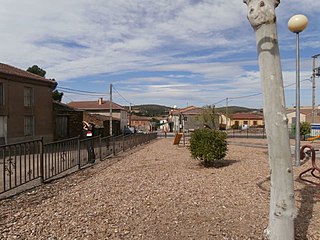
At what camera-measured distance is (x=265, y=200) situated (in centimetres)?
564

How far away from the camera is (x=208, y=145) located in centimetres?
987

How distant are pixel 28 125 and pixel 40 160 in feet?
64.2

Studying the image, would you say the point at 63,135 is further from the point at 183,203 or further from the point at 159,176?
the point at 183,203

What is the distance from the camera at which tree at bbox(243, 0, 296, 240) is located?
3205 millimetres

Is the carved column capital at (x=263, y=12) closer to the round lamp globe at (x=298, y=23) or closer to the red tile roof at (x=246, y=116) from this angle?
the round lamp globe at (x=298, y=23)

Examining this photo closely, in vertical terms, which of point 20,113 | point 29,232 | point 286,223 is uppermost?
point 20,113

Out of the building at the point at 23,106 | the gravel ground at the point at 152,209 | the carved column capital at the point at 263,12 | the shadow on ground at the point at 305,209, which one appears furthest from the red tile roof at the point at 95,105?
the carved column capital at the point at 263,12

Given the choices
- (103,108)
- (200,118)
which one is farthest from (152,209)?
(200,118)

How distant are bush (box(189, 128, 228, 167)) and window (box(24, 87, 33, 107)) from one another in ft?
61.6

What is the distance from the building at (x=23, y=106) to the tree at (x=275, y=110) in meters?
22.0

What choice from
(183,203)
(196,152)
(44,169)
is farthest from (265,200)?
(44,169)

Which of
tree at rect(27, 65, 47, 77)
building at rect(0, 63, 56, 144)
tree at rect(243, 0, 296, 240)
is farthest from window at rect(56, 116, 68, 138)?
tree at rect(243, 0, 296, 240)

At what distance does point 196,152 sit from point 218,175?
1.80 meters

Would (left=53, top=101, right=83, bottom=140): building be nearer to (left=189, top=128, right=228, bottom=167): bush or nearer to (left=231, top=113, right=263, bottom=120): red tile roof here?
(left=189, top=128, right=228, bottom=167): bush
